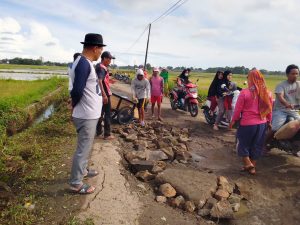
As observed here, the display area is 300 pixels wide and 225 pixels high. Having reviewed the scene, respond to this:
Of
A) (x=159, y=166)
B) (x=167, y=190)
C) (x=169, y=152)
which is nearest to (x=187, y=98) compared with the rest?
(x=169, y=152)

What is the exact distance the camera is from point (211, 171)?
5590 mm

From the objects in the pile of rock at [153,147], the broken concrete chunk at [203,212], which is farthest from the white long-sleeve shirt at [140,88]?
the broken concrete chunk at [203,212]

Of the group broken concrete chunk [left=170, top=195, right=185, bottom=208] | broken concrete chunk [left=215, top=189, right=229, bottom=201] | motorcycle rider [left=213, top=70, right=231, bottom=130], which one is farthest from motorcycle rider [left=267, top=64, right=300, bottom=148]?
broken concrete chunk [left=170, top=195, right=185, bottom=208]

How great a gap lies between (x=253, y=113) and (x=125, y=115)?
3.99m

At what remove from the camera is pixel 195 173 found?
4.98 m

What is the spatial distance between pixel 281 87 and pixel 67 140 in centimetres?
439

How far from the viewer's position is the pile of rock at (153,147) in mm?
5129

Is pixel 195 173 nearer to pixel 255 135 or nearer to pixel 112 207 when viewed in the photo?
pixel 255 135

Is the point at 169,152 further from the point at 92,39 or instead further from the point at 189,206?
the point at 92,39

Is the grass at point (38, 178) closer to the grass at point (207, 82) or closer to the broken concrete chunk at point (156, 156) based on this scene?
the broken concrete chunk at point (156, 156)

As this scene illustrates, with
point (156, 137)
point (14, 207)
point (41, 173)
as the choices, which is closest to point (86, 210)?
point (14, 207)

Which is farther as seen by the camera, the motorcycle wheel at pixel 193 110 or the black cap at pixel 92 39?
the motorcycle wheel at pixel 193 110

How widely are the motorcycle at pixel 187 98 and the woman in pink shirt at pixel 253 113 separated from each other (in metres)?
5.47

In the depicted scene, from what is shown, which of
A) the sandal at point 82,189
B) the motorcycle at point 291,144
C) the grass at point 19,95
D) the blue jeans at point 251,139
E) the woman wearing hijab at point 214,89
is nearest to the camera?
the sandal at point 82,189
